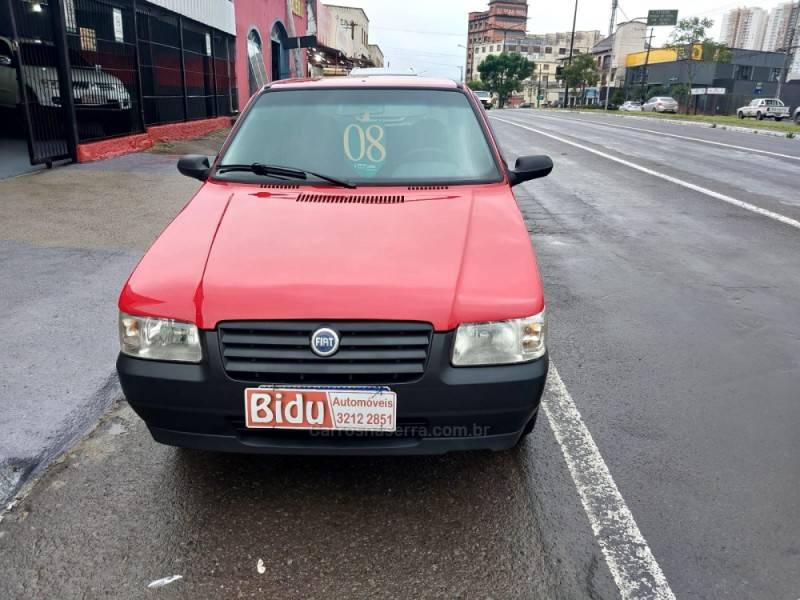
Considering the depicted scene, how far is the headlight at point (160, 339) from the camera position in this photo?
95.0 inches

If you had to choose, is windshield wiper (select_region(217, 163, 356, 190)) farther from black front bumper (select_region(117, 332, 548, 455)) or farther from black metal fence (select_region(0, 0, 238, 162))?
black metal fence (select_region(0, 0, 238, 162))

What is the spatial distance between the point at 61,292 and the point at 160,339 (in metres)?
2.98

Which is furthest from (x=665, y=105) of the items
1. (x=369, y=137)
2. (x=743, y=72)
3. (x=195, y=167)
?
(x=195, y=167)

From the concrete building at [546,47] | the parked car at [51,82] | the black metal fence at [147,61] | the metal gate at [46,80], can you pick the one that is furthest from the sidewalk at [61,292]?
the concrete building at [546,47]

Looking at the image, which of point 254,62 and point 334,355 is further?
point 254,62

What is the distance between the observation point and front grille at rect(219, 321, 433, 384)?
2334 millimetres

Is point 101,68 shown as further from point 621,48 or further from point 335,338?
point 621,48

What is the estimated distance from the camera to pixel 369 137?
376 centimetres

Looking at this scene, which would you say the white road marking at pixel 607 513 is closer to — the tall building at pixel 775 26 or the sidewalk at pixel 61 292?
the sidewalk at pixel 61 292

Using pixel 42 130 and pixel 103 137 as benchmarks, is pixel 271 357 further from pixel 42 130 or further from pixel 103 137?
pixel 103 137

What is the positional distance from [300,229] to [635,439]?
1916 millimetres

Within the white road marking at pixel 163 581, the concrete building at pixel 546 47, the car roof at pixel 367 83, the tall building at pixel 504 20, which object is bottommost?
the white road marking at pixel 163 581

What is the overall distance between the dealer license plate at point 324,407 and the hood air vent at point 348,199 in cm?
116

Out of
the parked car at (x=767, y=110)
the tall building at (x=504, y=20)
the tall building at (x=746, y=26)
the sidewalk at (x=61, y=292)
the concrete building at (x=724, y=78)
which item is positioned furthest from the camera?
the tall building at (x=504, y=20)
